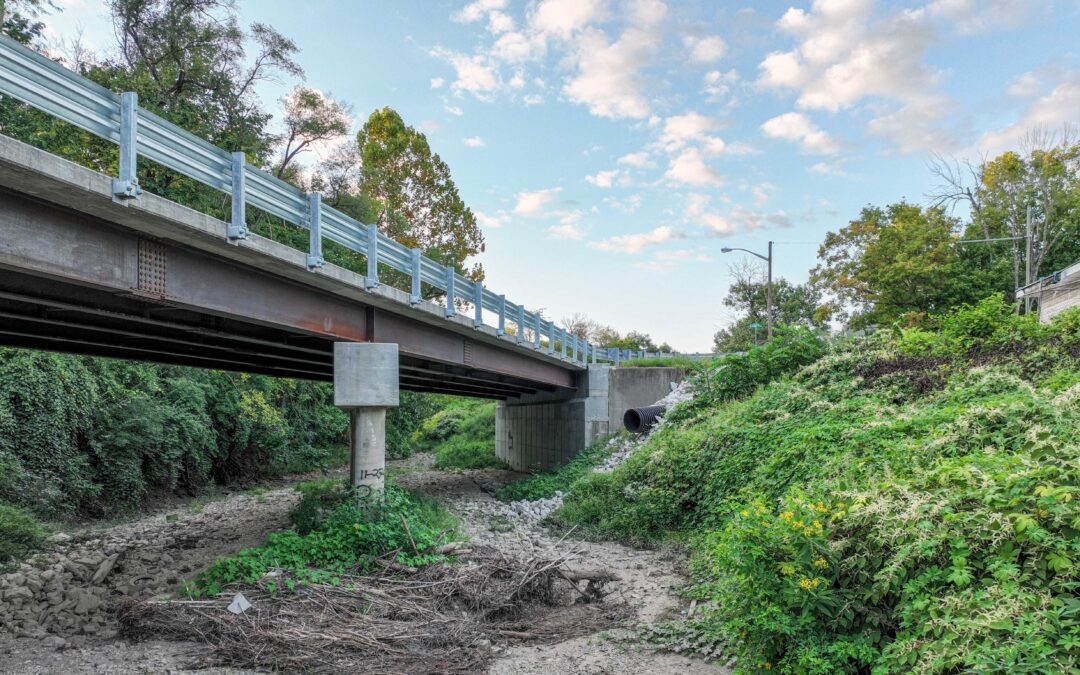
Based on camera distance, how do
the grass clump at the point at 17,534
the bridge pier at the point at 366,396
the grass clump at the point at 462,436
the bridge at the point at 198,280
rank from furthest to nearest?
the grass clump at the point at 462,436, the bridge pier at the point at 366,396, the grass clump at the point at 17,534, the bridge at the point at 198,280

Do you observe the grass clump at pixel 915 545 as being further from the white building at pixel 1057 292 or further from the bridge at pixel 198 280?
the white building at pixel 1057 292

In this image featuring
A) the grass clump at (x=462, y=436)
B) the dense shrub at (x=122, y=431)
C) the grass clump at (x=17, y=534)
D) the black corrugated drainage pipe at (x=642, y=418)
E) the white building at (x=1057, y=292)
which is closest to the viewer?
the grass clump at (x=17, y=534)

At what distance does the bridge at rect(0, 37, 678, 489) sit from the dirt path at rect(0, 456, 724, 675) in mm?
3532

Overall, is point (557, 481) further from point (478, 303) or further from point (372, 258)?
point (372, 258)

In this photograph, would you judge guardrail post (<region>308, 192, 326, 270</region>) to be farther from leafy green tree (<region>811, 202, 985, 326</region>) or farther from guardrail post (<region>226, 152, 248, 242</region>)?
leafy green tree (<region>811, 202, 985, 326</region>)

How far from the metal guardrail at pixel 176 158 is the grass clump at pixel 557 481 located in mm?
7106

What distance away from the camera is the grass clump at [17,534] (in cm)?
1136

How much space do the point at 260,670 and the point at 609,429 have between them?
1991cm

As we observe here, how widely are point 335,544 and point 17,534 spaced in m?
6.04

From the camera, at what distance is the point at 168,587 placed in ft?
32.6

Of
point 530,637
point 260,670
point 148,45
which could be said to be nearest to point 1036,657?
point 530,637

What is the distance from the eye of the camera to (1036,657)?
13.7 ft

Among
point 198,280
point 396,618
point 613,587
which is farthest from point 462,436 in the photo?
point 396,618

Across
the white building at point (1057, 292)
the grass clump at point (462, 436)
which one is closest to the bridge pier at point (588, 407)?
the grass clump at point (462, 436)
